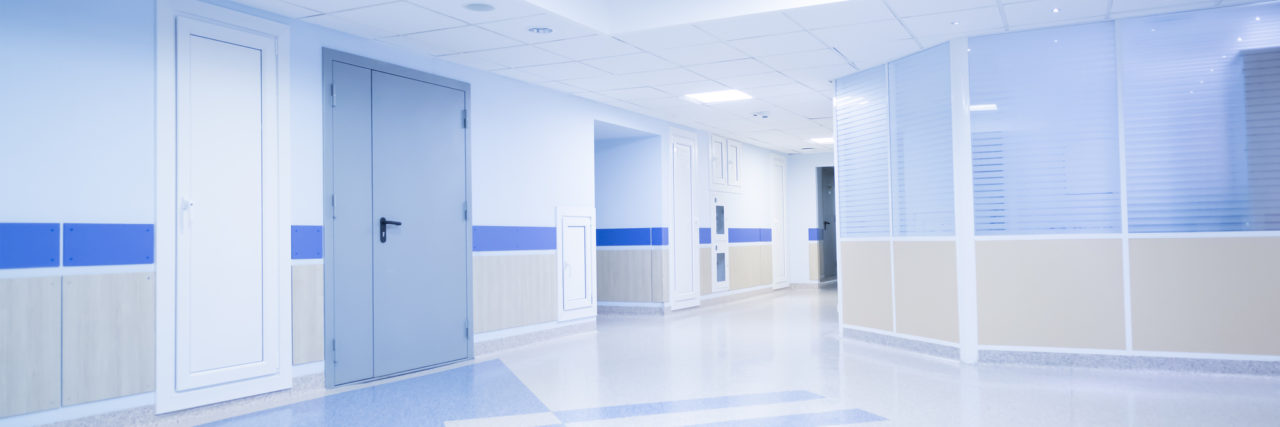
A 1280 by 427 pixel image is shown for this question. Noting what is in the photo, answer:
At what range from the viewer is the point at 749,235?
519 inches

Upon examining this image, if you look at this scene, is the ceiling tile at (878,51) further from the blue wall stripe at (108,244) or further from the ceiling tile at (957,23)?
the blue wall stripe at (108,244)

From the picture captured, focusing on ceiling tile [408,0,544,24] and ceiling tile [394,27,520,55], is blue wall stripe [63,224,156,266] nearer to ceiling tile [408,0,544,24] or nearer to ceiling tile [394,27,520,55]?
ceiling tile [408,0,544,24]

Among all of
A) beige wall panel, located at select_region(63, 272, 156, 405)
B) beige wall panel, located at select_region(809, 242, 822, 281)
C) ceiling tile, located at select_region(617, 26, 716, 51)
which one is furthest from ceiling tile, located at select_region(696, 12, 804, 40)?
beige wall panel, located at select_region(809, 242, 822, 281)

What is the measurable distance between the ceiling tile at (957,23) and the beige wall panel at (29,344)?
5.60 meters

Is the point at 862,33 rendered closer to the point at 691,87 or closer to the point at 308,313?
the point at 691,87

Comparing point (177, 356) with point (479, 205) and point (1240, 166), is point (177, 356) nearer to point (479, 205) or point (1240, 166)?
point (479, 205)

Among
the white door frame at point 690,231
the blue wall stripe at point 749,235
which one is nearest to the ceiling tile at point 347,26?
the white door frame at point 690,231

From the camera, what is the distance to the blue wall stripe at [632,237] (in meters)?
10.5

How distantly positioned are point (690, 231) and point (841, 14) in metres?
5.83

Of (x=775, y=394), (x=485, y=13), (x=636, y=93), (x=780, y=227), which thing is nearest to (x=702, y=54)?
(x=636, y=93)

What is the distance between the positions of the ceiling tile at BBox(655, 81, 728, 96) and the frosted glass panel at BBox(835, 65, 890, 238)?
1221 mm

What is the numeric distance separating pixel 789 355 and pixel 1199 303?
3.03 m

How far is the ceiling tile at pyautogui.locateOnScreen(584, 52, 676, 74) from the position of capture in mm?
6898

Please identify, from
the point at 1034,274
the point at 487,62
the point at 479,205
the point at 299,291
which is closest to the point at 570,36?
the point at 487,62
